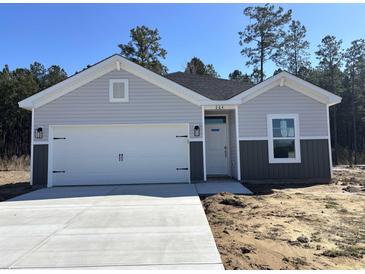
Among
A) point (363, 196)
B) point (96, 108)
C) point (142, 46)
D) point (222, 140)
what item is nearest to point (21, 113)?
point (142, 46)

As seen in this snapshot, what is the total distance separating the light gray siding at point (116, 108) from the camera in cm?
1216

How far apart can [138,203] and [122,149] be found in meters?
4.24

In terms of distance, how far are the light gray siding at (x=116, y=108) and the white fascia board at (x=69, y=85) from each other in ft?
0.47

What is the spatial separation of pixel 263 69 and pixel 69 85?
24.8m

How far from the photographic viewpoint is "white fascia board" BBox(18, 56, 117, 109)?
12.0 m

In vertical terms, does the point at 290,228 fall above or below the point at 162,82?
below

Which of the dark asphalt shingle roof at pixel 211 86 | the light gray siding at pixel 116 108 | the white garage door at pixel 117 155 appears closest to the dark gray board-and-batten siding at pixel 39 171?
the white garage door at pixel 117 155

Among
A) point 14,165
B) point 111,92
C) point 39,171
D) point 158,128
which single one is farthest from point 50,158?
point 14,165

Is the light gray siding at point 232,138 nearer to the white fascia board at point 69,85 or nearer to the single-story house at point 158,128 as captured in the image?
the single-story house at point 158,128

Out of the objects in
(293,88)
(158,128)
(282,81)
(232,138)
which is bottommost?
(232,138)

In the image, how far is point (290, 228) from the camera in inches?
239

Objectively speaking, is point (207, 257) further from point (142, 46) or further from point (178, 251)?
point (142, 46)

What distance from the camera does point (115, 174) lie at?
12.2 metres

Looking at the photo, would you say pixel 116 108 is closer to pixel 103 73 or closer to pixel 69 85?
pixel 103 73
